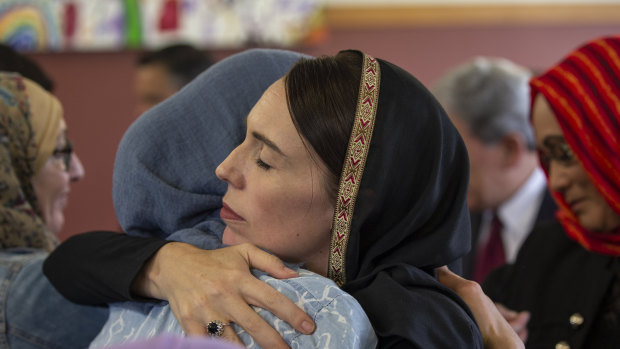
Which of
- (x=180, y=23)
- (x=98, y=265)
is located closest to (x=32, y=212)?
(x=98, y=265)

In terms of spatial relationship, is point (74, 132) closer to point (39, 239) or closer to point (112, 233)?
point (39, 239)

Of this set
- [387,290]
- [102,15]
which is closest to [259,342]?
[387,290]

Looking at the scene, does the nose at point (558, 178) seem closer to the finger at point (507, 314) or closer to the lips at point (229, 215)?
the finger at point (507, 314)

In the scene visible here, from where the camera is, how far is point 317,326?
3.39 feet

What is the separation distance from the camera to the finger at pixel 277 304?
1027 mm

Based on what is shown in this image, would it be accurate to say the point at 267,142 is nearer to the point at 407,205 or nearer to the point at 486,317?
the point at 407,205

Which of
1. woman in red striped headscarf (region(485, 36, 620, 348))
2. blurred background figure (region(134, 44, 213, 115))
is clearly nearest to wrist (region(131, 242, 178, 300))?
woman in red striped headscarf (region(485, 36, 620, 348))

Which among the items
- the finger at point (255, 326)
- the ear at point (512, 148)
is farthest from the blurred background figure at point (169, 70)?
the finger at point (255, 326)

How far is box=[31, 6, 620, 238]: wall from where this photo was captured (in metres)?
4.14

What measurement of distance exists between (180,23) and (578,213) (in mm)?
2976

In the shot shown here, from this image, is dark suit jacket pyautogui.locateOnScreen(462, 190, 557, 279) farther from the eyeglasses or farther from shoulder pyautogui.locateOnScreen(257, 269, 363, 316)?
shoulder pyautogui.locateOnScreen(257, 269, 363, 316)

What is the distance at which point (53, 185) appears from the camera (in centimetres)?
189

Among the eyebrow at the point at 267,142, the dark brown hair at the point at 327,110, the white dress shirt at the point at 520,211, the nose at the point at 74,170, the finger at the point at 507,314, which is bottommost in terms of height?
the white dress shirt at the point at 520,211

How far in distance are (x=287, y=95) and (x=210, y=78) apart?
1.04ft
